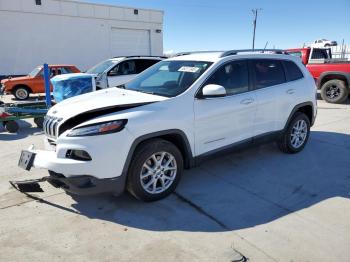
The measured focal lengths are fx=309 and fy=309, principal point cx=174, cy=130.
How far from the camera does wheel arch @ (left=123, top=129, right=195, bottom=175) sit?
331 cm

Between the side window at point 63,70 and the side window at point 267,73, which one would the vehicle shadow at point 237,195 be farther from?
the side window at point 63,70

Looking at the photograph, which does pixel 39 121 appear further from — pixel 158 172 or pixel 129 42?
pixel 129 42

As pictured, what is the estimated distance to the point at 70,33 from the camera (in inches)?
774

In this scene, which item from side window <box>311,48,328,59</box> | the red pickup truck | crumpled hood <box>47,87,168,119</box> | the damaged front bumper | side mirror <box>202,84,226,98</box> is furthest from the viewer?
side window <box>311,48,328,59</box>

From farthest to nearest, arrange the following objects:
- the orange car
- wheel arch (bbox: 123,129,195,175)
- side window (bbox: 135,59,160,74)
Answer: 1. the orange car
2. side window (bbox: 135,59,160,74)
3. wheel arch (bbox: 123,129,195,175)

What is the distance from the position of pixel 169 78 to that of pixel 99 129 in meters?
1.51

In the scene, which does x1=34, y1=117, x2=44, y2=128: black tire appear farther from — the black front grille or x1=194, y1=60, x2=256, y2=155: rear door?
x1=194, y1=60, x2=256, y2=155: rear door

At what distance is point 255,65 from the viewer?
15.1ft

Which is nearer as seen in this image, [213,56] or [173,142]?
[173,142]

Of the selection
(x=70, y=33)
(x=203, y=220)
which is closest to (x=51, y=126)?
(x=203, y=220)

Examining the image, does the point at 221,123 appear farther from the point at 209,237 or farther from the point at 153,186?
the point at 209,237

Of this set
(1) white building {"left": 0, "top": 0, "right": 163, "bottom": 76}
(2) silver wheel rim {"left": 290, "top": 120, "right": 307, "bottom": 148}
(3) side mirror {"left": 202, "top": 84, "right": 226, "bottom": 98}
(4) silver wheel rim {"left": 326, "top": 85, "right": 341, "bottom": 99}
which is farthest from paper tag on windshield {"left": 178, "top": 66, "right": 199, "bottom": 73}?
(1) white building {"left": 0, "top": 0, "right": 163, "bottom": 76}

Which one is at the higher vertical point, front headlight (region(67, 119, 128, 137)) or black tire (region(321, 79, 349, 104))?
front headlight (region(67, 119, 128, 137))

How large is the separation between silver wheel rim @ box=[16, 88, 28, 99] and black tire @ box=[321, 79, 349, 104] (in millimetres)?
12078
